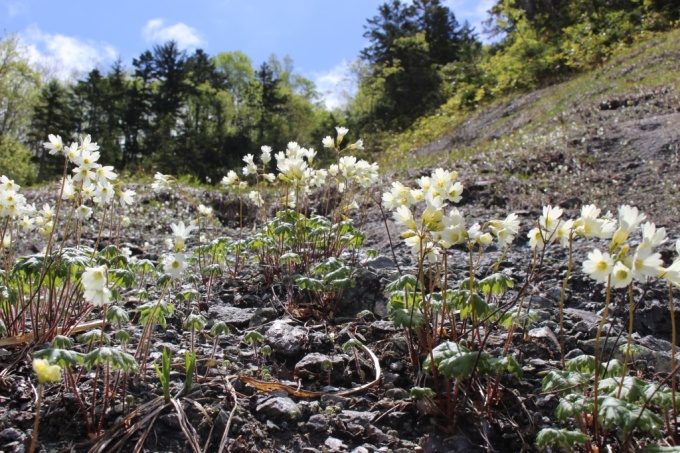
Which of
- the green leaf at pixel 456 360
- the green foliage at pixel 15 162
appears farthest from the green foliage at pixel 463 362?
the green foliage at pixel 15 162

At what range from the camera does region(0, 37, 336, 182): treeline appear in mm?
31391

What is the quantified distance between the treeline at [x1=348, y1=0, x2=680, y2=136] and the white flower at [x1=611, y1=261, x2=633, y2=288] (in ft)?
64.0

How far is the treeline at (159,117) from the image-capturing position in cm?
3139

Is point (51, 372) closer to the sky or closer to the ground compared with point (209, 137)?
closer to the ground

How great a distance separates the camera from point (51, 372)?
1.28 metres

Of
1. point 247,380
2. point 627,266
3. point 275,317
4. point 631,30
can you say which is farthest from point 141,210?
point 631,30

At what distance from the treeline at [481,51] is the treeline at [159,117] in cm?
540

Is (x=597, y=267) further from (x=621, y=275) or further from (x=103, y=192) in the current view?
(x=103, y=192)

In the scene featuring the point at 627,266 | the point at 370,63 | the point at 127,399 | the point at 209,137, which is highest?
the point at 370,63

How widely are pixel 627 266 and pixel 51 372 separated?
1852mm

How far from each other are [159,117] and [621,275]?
38629 mm

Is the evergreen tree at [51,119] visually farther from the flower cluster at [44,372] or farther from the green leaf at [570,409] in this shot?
the green leaf at [570,409]

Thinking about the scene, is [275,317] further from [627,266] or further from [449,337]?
[627,266]

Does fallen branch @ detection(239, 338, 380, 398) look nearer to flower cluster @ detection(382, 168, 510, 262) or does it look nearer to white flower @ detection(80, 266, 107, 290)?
flower cluster @ detection(382, 168, 510, 262)
